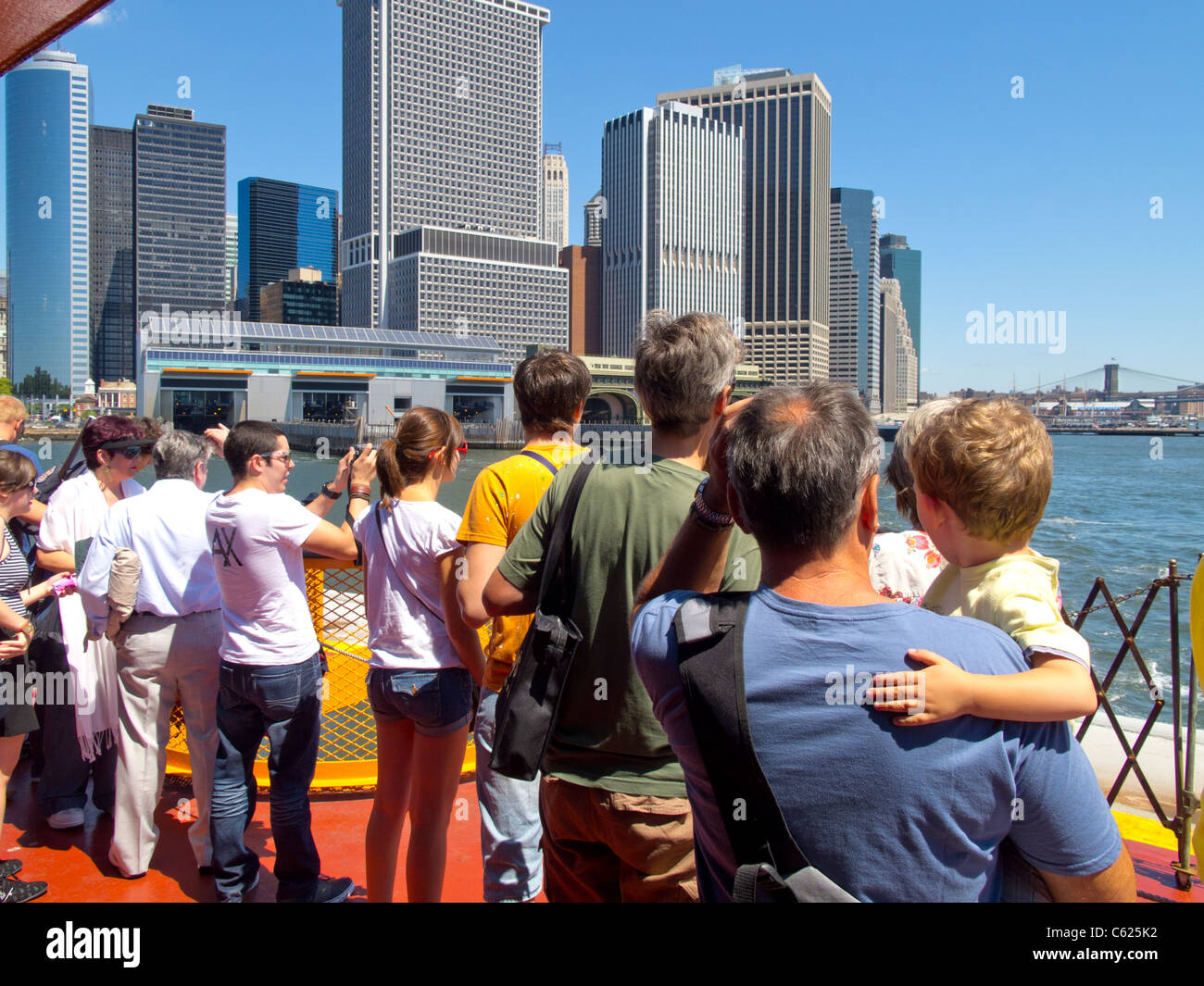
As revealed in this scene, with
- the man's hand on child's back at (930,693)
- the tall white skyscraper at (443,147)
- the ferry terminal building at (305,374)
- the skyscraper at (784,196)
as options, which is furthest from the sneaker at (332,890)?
the skyscraper at (784,196)

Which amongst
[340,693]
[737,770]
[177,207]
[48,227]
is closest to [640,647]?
[737,770]

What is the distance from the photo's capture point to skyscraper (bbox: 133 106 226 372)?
507 ft

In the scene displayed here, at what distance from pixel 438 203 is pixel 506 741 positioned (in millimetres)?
166357

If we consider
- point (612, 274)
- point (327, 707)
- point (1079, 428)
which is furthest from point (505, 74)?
point (327, 707)

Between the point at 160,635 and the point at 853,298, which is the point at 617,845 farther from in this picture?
the point at 853,298

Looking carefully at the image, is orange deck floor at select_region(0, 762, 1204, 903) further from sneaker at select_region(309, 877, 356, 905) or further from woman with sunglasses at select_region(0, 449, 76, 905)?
woman with sunglasses at select_region(0, 449, 76, 905)

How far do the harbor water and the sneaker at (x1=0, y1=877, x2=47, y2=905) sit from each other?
12.2 feet

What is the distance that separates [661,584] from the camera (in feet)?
6.13

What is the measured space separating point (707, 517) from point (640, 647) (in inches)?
14.3

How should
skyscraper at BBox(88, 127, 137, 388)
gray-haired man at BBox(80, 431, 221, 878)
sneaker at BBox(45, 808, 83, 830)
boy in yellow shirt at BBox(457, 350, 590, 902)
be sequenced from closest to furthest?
boy in yellow shirt at BBox(457, 350, 590, 902) → gray-haired man at BBox(80, 431, 221, 878) → sneaker at BBox(45, 808, 83, 830) → skyscraper at BBox(88, 127, 137, 388)

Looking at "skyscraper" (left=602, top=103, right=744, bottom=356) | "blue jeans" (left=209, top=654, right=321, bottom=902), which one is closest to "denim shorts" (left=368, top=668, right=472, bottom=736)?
"blue jeans" (left=209, top=654, right=321, bottom=902)
